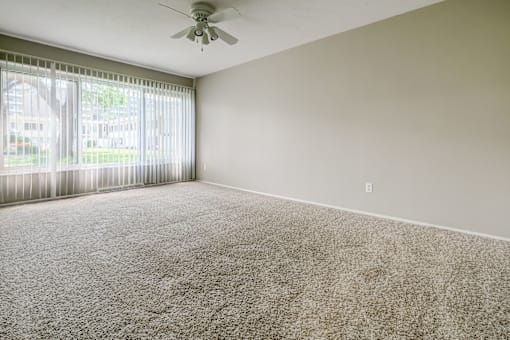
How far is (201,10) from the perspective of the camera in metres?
2.85

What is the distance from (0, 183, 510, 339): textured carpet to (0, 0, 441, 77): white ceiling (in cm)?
243

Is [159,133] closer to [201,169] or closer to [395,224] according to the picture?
[201,169]

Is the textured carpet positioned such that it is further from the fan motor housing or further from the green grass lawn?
the fan motor housing

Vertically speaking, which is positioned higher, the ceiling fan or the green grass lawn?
the ceiling fan

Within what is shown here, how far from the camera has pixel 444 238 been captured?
2617mm

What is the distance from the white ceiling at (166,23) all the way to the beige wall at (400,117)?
313 mm

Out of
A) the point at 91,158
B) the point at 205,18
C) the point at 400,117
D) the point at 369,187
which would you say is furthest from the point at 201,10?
the point at 91,158

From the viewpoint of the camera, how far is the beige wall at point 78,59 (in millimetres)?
3785

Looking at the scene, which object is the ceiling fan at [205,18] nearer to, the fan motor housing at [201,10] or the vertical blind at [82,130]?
the fan motor housing at [201,10]

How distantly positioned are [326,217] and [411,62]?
2.07m

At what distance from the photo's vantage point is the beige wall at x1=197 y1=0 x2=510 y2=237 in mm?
2582

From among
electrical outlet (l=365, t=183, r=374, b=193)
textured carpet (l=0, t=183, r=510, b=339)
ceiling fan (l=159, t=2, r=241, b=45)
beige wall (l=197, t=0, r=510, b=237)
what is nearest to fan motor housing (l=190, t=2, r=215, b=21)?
ceiling fan (l=159, t=2, r=241, b=45)

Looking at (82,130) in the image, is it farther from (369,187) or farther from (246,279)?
(369,187)

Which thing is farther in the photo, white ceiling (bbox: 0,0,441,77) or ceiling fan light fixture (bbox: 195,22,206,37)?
ceiling fan light fixture (bbox: 195,22,206,37)
